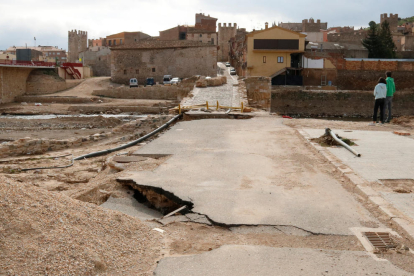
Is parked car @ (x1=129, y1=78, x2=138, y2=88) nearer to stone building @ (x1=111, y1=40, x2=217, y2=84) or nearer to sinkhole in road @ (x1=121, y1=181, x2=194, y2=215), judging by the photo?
stone building @ (x1=111, y1=40, x2=217, y2=84)

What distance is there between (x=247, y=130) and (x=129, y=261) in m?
7.99

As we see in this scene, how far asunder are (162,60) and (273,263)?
46830 mm

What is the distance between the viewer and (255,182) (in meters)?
6.35

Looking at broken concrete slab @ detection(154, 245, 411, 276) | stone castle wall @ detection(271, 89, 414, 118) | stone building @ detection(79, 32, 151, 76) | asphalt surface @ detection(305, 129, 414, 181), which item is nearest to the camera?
broken concrete slab @ detection(154, 245, 411, 276)

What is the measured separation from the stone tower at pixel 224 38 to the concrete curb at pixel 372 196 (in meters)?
74.8

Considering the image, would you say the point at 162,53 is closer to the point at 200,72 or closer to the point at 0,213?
the point at 200,72

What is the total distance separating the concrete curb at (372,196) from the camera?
4.70 metres

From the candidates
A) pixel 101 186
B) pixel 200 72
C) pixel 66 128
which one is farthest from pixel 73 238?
pixel 200 72

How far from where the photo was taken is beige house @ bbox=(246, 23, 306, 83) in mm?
51031

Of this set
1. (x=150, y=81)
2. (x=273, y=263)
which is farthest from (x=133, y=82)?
(x=273, y=263)

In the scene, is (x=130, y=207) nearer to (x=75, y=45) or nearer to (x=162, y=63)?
(x=162, y=63)

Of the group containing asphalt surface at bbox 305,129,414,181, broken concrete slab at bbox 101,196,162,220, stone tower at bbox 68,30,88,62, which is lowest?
broken concrete slab at bbox 101,196,162,220

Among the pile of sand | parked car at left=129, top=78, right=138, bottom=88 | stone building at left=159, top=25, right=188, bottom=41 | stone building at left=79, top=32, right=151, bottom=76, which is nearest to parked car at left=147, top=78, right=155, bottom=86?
parked car at left=129, top=78, right=138, bottom=88

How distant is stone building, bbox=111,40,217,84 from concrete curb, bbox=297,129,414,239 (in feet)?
135
